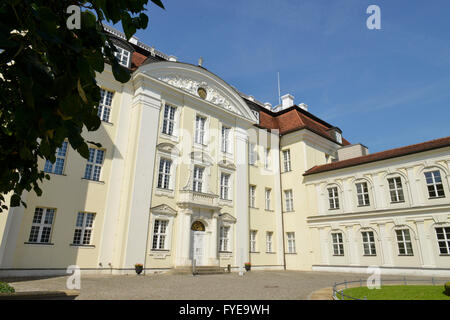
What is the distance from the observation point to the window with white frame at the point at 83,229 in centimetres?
1680

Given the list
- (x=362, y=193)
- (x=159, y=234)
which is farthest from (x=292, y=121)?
(x=159, y=234)

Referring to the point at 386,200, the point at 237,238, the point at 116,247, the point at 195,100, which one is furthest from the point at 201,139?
the point at 386,200

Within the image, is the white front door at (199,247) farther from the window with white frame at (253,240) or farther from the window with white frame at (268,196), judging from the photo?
the window with white frame at (268,196)

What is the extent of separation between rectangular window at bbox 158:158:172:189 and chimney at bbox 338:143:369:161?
17590 mm

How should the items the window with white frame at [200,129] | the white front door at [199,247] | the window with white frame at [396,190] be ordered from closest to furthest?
the white front door at [199,247]
the window with white frame at [396,190]
the window with white frame at [200,129]

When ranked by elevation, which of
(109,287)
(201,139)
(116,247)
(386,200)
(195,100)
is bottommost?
(109,287)

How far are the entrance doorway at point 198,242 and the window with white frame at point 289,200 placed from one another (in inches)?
377

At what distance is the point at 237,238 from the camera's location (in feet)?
76.5

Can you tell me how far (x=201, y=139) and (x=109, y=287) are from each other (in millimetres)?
13935

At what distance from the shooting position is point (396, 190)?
70.8ft

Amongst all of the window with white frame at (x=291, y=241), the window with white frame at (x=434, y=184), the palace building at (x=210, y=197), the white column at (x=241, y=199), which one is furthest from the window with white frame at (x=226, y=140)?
the window with white frame at (x=434, y=184)

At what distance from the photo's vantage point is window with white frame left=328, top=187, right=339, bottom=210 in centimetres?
2462
